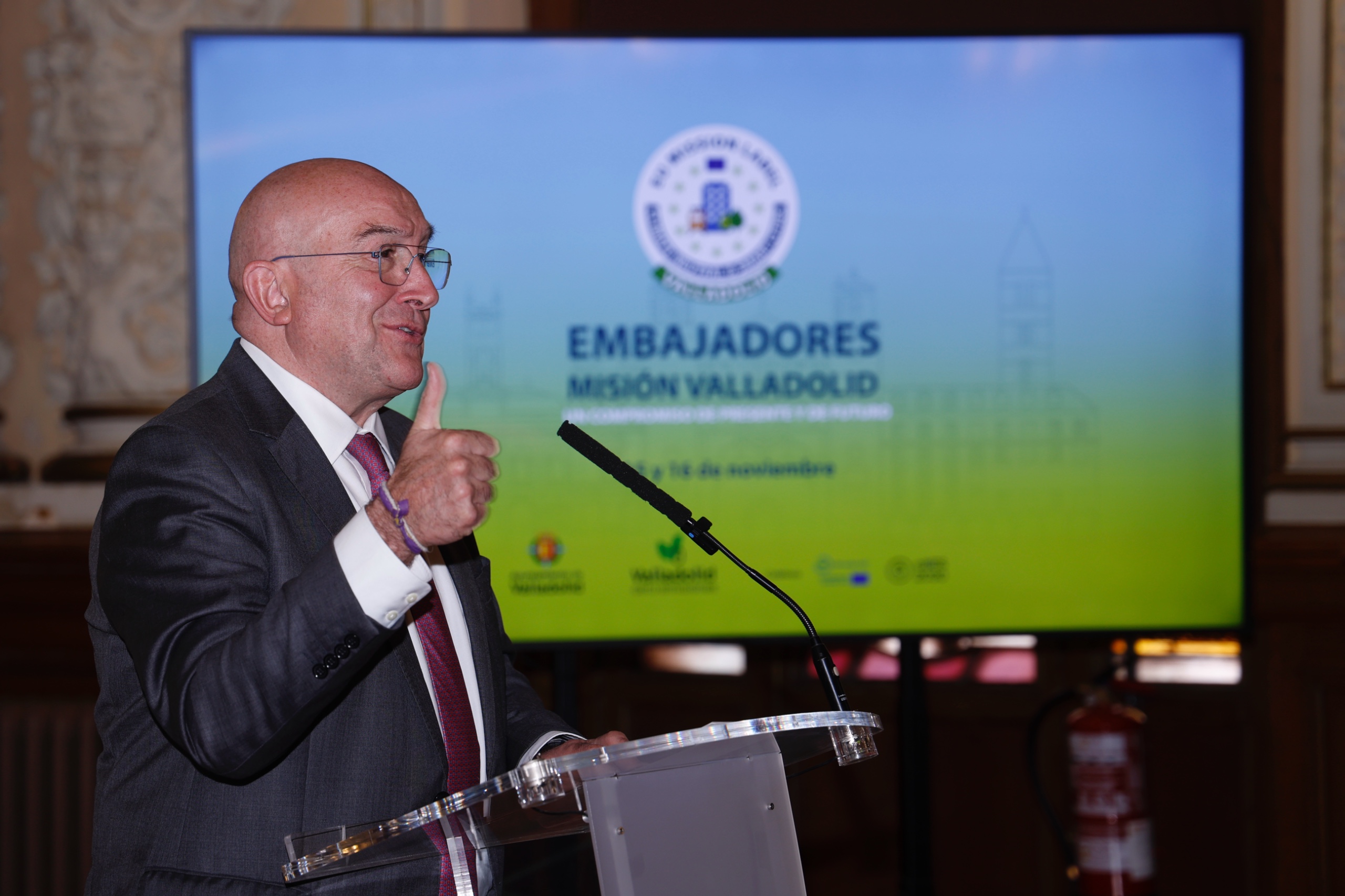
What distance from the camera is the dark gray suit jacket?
126 centimetres

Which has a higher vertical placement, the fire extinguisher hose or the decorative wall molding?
the decorative wall molding

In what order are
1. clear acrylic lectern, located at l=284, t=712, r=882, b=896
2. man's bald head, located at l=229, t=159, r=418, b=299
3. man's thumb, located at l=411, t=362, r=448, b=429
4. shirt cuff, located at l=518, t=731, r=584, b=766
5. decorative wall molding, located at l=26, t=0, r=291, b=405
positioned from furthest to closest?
decorative wall molding, located at l=26, t=0, r=291, b=405, shirt cuff, located at l=518, t=731, r=584, b=766, man's bald head, located at l=229, t=159, r=418, b=299, man's thumb, located at l=411, t=362, r=448, b=429, clear acrylic lectern, located at l=284, t=712, r=882, b=896

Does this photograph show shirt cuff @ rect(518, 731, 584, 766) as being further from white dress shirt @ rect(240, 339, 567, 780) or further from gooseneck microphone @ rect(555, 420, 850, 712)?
gooseneck microphone @ rect(555, 420, 850, 712)

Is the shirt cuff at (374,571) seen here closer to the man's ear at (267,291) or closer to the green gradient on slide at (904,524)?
the man's ear at (267,291)

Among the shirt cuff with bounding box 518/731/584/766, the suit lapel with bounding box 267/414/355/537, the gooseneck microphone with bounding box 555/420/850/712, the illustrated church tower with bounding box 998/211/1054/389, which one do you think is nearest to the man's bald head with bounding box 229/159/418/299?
the suit lapel with bounding box 267/414/355/537

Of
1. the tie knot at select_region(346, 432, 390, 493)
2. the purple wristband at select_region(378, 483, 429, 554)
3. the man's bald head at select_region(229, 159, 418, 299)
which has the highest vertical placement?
the man's bald head at select_region(229, 159, 418, 299)

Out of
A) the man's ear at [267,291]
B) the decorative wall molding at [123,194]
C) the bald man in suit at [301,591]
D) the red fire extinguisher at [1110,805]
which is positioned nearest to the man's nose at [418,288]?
the bald man in suit at [301,591]

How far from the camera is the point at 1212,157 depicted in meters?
3.20

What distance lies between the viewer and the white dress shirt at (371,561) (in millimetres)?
1279

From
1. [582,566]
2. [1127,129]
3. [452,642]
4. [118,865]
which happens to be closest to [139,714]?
[118,865]

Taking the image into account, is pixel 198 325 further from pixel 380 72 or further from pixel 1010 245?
pixel 1010 245

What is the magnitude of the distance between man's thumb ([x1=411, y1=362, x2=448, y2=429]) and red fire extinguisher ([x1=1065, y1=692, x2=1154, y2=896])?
2.47m

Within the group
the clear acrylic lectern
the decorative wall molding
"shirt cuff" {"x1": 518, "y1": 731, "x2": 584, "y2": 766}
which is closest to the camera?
the clear acrylic lectern

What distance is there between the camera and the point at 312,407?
1650mm
